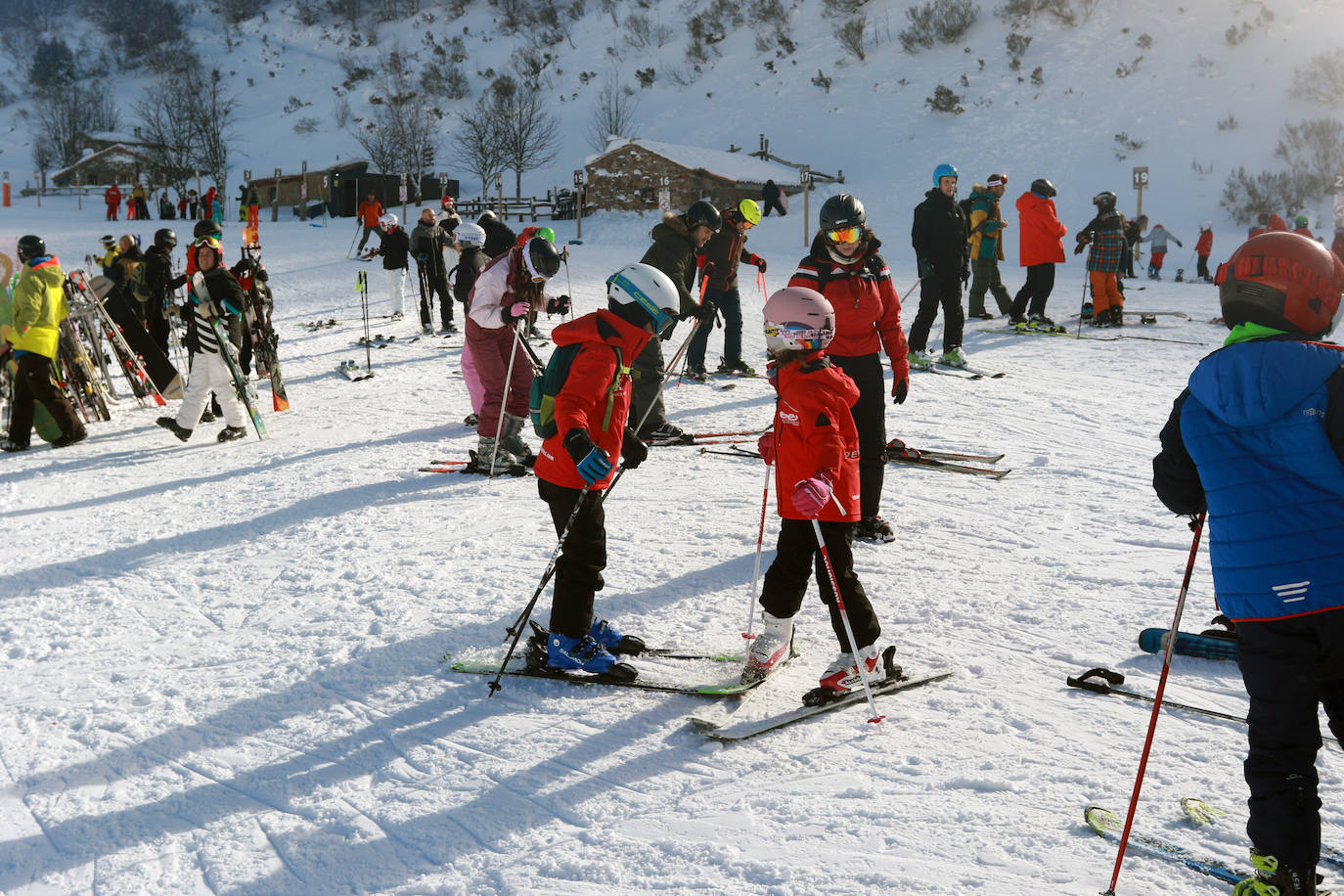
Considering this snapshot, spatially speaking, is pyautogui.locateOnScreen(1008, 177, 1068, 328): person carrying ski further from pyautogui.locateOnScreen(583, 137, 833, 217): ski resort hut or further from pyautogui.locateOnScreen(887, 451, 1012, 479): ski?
pyautogui.locateOnScreen(583, 137, 833, 217): ski resort hut

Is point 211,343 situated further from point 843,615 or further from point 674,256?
point 843,615

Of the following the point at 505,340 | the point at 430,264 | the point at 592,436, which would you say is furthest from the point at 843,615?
the point at 430,264

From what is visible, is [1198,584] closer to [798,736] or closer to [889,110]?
[798,736]

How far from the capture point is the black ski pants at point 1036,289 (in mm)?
13086

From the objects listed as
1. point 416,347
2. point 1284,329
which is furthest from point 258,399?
point 1284,329

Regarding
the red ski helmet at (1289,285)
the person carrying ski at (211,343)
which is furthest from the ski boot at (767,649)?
the person carrying ski at (211,343)

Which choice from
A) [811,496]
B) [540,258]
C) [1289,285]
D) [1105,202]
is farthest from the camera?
[1105,202]

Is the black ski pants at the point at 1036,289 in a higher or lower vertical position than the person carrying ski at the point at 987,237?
lower

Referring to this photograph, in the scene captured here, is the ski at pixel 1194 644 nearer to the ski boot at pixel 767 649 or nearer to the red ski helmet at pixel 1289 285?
the ski boot at pixel 767 649

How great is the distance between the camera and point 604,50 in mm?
53688

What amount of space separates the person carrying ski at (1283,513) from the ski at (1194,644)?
1467 mm

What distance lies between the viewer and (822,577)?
3.79 metres

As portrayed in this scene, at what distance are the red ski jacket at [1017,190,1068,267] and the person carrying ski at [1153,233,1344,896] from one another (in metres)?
10.8

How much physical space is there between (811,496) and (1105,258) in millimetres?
11381
